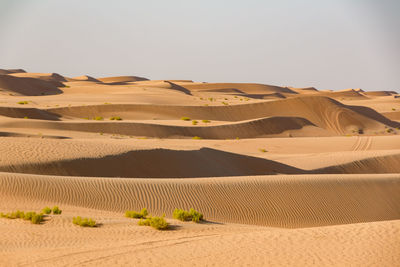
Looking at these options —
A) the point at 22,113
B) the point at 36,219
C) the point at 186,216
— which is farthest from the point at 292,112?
the point at 36,219

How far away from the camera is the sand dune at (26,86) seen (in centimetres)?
6450

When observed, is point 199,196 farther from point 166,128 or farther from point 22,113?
point 22,113

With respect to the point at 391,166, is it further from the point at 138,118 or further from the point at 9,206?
the point at 138,118

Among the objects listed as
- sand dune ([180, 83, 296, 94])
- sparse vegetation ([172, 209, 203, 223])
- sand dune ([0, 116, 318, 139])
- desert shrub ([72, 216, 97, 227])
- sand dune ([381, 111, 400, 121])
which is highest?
sand dune ([180, 83, 296, 94])

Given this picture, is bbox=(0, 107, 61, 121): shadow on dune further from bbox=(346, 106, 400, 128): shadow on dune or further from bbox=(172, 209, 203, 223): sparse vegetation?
bbox=(346, 106, 400, 128): shadow on dune

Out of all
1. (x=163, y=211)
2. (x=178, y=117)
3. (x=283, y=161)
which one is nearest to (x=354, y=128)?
(x=178, y=117)

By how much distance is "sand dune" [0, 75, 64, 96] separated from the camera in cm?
A: 6450

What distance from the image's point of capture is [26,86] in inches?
2648

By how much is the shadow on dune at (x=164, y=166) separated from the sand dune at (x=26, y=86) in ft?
147

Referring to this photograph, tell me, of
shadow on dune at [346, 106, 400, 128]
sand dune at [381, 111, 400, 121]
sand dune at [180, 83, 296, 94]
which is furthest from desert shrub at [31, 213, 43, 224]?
sand dune at [180, 83, 296, 94]

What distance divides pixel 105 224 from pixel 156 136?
2445 centimetres

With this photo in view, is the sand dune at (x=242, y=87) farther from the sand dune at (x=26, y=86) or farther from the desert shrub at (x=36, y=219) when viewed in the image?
the desert shrub at (x=36, y=219)

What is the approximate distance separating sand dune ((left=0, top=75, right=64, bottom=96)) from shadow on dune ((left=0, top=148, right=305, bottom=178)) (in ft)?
147

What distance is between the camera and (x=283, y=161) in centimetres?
2514
